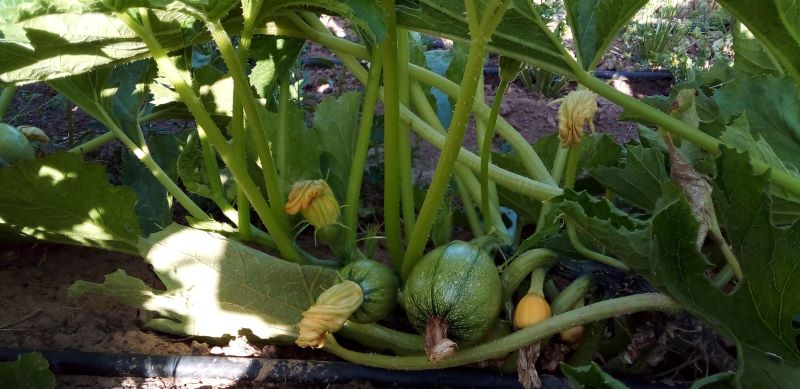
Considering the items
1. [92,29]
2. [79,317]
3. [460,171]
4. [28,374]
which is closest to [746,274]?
[460,171]

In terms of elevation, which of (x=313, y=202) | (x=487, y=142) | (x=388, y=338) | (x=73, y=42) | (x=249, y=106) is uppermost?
(x=73, y=42)

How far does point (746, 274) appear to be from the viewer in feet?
3.22

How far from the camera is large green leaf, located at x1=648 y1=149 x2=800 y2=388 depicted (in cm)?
93

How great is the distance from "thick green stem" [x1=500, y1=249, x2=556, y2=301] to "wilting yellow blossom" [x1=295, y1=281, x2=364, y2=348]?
28cm

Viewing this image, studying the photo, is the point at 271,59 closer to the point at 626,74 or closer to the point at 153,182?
the point at 153,182

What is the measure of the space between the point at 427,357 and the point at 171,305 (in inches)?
19.5

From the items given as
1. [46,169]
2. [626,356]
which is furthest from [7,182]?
[626,356]

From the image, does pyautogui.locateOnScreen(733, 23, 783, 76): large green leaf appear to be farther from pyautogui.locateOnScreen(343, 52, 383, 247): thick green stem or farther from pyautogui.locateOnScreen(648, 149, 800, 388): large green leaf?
pyautogui.locateOnScreen(343, 52, 383, 247): thick green stem

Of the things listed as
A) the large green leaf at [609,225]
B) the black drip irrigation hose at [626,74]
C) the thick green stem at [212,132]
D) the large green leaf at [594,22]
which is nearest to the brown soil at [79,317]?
the large green leaf at [594,22]

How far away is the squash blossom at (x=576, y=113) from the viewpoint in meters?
1.23

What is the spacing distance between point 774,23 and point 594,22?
0.39 metres

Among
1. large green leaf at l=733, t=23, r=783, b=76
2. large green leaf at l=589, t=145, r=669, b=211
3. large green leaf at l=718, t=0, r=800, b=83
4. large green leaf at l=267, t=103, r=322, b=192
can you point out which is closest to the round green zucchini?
large green leaf at l=267, t=103, r=322, b=192

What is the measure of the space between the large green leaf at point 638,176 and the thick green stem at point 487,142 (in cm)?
20

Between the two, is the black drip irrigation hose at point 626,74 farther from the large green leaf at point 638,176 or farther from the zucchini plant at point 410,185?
the large green leaf at point 638,176
